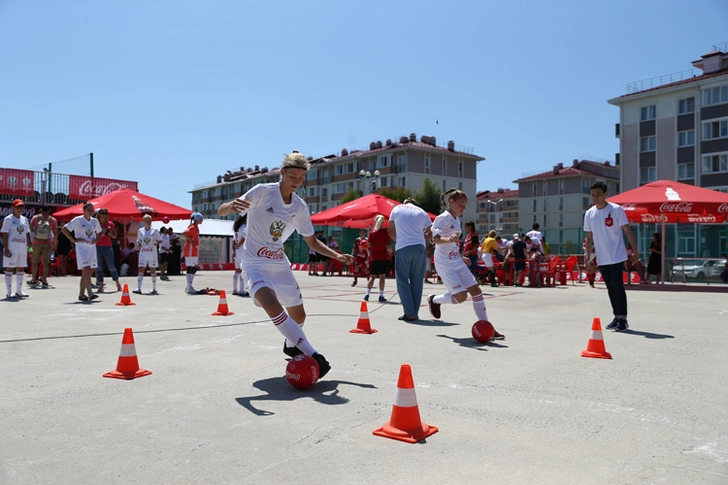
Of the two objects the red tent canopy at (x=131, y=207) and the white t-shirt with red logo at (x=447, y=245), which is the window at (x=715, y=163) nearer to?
the red tent canopy at (x=131, y=207)

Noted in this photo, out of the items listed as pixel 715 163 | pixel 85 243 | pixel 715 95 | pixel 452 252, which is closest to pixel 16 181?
pixel 85 243

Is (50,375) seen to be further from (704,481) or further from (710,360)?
(710,360)

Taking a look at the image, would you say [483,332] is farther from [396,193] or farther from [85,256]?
[396,193]

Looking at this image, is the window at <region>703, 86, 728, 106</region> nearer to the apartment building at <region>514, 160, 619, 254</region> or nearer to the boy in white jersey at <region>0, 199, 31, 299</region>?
the apartment building at <region>514, 160, 619, 254</region>

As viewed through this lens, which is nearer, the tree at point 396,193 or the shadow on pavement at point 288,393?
the shadow on pavement at point 288,393

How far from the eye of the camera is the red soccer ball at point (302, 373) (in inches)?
184

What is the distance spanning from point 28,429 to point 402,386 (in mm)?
2364

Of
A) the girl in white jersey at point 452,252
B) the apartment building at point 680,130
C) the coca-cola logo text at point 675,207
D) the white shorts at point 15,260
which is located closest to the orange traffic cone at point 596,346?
the girl in white jersey at point 452,252

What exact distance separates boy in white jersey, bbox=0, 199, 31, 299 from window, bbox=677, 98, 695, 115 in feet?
188

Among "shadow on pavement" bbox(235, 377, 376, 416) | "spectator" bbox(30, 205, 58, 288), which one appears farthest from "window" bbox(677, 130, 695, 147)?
"shadow on pavement" bbox(235, 377, 376, 416)

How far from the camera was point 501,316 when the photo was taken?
1045cm

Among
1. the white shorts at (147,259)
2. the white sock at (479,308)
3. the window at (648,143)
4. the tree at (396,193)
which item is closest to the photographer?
the white sock at (479,308)

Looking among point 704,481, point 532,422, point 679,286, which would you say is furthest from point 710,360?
point 679,286

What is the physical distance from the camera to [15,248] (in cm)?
1321
